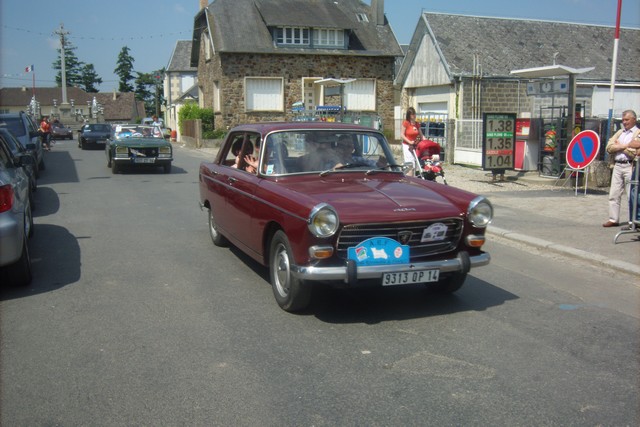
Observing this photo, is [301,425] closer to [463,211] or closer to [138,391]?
[138,391]

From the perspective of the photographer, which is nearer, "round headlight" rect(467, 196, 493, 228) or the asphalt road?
the asphalt road

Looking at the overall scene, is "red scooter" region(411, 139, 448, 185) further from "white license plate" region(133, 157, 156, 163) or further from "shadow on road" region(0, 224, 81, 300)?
"white license plate" region(133, 157, 156, 163)

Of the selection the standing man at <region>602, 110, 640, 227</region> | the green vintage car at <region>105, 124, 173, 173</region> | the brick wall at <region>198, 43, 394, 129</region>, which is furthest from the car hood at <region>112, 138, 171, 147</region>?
the brick wall at <region>198, 43, 394, 129</region>

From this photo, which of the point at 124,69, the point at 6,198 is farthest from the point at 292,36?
the point at 124,69

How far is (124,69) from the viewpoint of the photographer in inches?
4136

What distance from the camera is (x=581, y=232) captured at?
909 cm

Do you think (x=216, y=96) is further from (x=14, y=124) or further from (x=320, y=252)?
(x=320, y=252)

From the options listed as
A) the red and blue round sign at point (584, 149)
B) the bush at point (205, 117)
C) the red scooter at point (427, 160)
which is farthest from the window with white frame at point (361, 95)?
the red and blue round sign at point (584, 149)

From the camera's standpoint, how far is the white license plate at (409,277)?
5035 mm

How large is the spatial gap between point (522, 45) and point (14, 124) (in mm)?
19173

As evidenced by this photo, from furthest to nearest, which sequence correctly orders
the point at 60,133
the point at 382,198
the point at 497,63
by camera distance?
the point at 60,133
the point at 497,63
the point at 382,198

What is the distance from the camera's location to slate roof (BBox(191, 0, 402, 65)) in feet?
109

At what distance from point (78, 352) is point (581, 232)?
7.31m

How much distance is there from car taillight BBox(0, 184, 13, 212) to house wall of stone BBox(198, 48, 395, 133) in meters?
26.9
